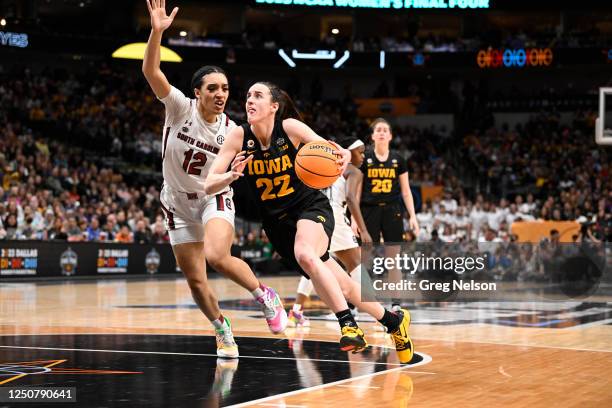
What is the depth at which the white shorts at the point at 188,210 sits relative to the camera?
8.56 meters

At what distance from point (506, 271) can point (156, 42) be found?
14.0 meters

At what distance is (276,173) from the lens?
768 centimetres

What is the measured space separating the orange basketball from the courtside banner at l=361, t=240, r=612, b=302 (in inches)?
428

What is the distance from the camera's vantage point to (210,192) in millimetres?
7559

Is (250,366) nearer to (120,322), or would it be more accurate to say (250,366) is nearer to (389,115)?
(120,322)

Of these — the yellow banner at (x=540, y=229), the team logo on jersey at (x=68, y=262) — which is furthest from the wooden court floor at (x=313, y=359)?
the yellow banner at (x=540, y=229)

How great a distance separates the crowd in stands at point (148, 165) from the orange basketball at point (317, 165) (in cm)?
1631

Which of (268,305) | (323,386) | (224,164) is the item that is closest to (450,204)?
(268,305)

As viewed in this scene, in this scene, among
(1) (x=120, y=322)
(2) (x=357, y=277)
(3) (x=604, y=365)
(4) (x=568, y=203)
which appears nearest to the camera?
(3) (x=604, y=365)

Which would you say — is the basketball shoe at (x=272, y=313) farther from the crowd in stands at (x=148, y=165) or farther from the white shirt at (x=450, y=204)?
the white shirt at (x=450, y=204)

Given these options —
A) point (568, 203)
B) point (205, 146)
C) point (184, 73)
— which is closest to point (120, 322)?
point (205, 146)

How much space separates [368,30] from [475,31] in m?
5.47

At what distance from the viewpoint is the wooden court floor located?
6.49m

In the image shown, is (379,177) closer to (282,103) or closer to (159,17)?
(282,103)
